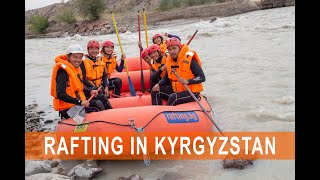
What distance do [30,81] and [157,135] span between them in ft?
21.9

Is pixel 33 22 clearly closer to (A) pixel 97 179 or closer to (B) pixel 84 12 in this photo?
(B) pixel 84 12

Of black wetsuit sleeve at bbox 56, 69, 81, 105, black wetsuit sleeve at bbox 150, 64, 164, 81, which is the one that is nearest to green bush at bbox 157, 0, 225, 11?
black wetsuit sleeve at bbox 150, 64, 164, 81

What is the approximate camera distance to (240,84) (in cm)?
687

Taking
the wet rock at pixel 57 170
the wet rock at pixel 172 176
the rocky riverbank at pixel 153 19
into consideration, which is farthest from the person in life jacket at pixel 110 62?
the rocky riverbank at pixel 153 19

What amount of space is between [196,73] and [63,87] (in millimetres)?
1545

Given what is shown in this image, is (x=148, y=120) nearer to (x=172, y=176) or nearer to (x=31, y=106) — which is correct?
(x=172, y=176)

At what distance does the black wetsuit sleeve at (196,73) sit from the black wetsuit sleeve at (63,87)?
135cm

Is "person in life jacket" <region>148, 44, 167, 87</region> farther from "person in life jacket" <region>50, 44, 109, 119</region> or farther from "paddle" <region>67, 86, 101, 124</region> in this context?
"paddle" <region>67, 86, 101, 124</region>

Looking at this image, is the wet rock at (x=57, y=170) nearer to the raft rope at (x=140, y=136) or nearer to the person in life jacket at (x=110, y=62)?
the raft rope at (x=140, y=136)

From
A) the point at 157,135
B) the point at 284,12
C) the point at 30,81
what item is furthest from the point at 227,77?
the point at 284,12

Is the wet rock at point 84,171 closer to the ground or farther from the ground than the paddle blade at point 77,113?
closer to the ground

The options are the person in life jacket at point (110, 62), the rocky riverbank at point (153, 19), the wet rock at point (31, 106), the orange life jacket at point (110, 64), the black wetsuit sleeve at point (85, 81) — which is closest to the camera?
the black wetsuit sleeve at point (85, 81)

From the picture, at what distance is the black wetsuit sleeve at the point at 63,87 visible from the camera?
13.1 ft

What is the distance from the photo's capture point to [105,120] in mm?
3807
